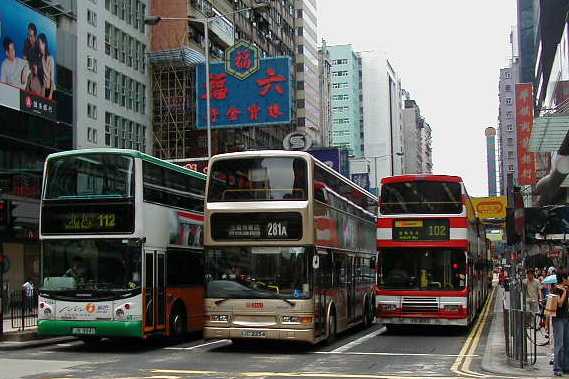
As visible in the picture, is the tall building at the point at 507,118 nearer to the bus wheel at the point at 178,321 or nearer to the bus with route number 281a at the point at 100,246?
the bus wheel at the point at 178,321

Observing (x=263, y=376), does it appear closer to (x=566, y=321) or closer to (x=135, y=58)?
(x=566, y=321)

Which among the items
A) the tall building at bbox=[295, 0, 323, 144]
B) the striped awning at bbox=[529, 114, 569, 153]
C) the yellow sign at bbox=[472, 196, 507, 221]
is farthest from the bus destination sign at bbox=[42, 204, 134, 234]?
the tall building at bbox=[295, 0, 323, 144]

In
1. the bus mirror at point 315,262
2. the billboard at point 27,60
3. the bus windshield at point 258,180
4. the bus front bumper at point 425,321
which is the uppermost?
the billboard at point 27,60

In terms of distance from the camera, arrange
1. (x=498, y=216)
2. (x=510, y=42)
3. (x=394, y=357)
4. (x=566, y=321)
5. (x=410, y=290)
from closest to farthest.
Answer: (x=566, y=321)
(x=394, y=357)
(x=410, y=290)
(x=498, y=216)
(x=510, y=42)

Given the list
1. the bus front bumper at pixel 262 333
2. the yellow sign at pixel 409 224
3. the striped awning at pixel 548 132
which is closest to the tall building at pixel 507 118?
the striped awning at pixel 548 132

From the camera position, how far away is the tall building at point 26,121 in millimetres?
37719

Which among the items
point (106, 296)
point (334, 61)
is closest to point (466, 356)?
point (106, 296)

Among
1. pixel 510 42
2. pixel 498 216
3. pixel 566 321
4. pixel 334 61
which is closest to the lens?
pixel 566 321

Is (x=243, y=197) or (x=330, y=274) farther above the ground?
(x=243, y=197)

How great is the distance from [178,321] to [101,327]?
103 inches

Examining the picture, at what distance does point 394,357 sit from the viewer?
1598cm

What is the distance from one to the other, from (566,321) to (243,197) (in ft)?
23.5

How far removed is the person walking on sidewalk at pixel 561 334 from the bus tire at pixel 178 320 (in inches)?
360

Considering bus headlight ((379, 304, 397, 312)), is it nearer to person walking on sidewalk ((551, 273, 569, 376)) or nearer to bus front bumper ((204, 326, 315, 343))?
bus front bumper ((204, 326, 315, 343))
